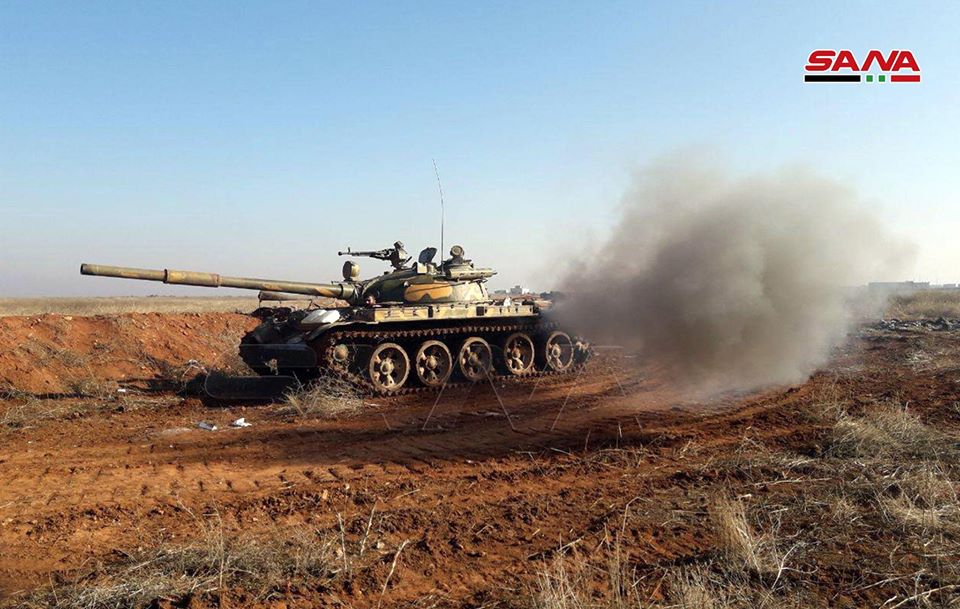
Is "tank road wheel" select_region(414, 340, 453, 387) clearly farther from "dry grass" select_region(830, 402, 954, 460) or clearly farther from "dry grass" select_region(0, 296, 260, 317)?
"dry grass" select_region(0, 296, 260, 317)

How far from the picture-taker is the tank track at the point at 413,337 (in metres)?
12.5

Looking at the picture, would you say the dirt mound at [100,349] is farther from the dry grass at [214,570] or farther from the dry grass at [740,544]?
the dry grass at [740,544]

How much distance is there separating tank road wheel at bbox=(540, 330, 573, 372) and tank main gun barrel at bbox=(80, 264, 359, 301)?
4697 millimetres

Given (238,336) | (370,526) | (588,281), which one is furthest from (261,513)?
(238,336)

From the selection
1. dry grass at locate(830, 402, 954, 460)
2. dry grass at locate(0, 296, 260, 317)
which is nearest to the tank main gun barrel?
dry grass at locate(830, 402, 954, 460)

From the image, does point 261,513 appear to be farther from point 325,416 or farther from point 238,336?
point 238,336

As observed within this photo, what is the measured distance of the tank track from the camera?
→ 12523 mm

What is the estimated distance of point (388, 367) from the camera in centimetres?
1334

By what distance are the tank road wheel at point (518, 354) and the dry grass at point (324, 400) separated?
384 centimetres

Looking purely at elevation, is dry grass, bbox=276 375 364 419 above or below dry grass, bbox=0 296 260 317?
below

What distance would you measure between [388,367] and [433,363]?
3.48ft

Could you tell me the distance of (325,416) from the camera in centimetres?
1089

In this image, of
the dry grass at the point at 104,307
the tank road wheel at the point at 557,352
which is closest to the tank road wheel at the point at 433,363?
the tank road wheel at the point at 557,352

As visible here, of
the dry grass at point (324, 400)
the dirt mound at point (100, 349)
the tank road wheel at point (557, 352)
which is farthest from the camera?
the tank road wheel at point (557, 352)
